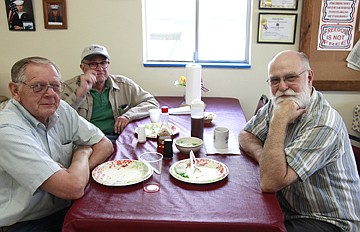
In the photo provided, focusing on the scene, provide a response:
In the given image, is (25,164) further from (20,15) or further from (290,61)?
(20,15)

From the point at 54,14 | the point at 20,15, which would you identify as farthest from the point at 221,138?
the point at 20,15

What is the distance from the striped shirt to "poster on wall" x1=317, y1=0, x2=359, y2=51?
163 cm

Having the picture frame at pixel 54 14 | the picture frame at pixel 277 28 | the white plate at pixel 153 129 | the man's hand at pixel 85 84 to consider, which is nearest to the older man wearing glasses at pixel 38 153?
the white plate at pixel 153 129

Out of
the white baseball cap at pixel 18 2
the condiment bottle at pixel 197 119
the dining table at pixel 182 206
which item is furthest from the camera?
the white baseball cap at pixel 18 2

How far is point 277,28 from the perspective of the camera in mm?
2932

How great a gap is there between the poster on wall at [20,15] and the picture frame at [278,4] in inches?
77.1

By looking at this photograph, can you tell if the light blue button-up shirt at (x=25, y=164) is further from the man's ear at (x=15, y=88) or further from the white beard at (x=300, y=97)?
the white beard at (x=300, y=97)

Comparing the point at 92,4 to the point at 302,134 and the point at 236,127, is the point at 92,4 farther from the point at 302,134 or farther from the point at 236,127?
the point at 302,134

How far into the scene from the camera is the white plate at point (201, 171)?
1.38 metres

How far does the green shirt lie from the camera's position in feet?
8.16

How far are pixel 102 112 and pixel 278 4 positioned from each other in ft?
5.51

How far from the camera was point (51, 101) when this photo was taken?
4.83ft

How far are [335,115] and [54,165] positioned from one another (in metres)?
1.13

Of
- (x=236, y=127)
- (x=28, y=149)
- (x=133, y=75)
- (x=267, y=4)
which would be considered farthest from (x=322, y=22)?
(x=28, y=149)
